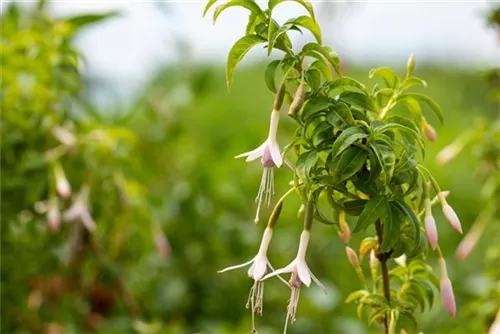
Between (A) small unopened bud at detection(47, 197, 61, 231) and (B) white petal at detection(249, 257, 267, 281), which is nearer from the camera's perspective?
(B) white petal at detection(249, 257, 267, 281)

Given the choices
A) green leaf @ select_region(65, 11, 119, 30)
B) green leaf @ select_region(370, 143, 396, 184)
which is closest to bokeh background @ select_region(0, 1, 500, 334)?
green leaf @ select_region(65, 11, 119, 30)

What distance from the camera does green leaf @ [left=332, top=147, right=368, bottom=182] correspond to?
479 millimetres

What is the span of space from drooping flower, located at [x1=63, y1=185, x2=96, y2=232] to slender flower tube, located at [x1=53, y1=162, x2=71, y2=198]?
0.02m

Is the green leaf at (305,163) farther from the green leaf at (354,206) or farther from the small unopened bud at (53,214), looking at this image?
the small unopened bud at (53,214)

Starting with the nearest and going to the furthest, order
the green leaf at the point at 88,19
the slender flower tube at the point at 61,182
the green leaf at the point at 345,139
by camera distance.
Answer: the green leaf at the point at 345,139 < the slender flower tube at the point at 61,182 < the green leaf at the point at 88,19

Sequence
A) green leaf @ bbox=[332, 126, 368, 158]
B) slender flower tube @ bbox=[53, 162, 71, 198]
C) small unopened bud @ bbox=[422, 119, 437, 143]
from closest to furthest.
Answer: green leaf @ bbox=[332, 126, 368, 158]
small unopened bud @ bbox=[422, 119, 437, 143]
slender flower tube @ bbox=[53, 162, 71, 198]

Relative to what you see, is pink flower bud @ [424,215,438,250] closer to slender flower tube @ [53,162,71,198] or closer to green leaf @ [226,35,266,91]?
green leaf @ [226,35,266,91]

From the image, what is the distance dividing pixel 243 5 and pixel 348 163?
12cm

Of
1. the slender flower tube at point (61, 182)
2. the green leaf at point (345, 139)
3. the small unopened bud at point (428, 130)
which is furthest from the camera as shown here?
the slender flower tube at point (61, 182)

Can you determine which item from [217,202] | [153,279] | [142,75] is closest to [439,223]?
[217,202]

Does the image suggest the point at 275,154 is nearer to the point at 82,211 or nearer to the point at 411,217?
the point at 411,217

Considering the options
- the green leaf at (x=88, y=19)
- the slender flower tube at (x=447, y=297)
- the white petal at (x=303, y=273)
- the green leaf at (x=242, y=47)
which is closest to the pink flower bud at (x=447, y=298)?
the slender flower tube at (x=447, y=297)

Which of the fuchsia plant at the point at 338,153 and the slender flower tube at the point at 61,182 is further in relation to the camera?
the slender flower tube at the point at 61,182

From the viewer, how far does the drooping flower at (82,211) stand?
952 millimetres
